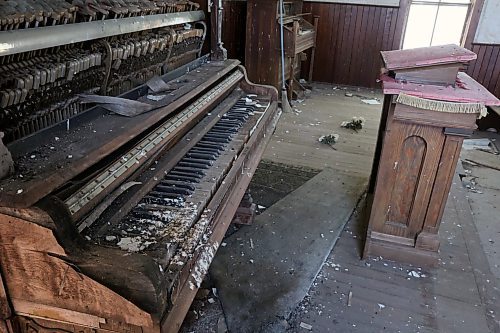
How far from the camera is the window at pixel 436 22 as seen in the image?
6008 millimetres

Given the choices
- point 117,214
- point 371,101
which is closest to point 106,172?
point 117,214

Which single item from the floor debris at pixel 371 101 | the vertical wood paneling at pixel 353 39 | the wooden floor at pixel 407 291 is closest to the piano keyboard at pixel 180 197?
the wooden floor at pixel 407 291

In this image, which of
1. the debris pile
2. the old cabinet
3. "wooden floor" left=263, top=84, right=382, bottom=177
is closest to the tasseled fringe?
"wooden floor" left=263, top=84, right=382, bottom=177

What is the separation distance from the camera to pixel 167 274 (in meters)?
1.07

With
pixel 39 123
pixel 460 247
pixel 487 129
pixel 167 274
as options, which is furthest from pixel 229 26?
pixel 167 274

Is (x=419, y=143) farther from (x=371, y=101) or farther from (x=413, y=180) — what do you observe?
(x=371, y=101)

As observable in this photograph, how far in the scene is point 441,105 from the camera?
2.09m

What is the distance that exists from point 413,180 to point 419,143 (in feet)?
0.74

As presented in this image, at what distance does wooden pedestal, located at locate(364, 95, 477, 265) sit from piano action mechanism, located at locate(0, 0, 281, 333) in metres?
0.76

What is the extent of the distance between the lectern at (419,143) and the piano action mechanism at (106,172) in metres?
0.78

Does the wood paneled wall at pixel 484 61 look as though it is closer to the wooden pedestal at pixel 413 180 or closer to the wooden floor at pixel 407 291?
the wooden floor at pixel 407 291

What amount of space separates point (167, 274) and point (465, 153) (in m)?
4.11

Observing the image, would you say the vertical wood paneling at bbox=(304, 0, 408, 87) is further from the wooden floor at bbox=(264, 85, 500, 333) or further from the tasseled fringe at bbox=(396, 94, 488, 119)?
the tasseled fringe at bbox=(396, 94, 488, 119)

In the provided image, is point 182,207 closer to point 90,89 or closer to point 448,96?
point 90,89
